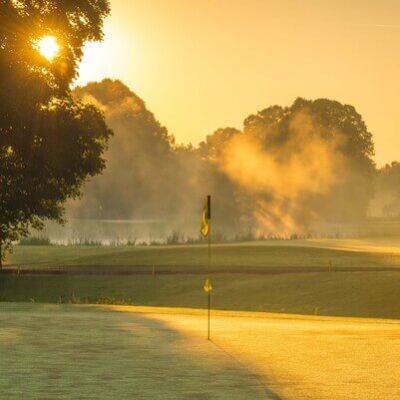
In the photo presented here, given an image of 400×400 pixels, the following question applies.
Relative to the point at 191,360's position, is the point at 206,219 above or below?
above

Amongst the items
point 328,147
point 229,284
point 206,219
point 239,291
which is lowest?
point 206,219

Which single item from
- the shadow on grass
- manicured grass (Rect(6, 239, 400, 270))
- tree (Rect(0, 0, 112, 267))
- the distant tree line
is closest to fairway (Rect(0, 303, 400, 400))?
the shadow on grass

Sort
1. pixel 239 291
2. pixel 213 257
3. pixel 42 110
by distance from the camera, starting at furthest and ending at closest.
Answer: pixel 213 257
pixel 42 110
pixel 239 291

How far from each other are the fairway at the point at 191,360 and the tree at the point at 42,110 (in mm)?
21048

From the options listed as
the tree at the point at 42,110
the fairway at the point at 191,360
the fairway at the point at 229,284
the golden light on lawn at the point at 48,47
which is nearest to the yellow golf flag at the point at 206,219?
the fairway at the point at 191,360

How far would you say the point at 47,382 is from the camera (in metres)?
11.7

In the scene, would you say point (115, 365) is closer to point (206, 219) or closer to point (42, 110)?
point (206, 219)

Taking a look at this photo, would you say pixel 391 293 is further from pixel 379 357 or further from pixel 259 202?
pixel 259 202

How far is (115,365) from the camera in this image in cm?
1317

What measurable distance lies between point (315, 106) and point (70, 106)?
10313 centimetres

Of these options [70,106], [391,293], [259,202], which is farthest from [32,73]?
[259,202]

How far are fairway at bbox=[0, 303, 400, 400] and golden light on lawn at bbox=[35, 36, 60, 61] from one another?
22494 mm

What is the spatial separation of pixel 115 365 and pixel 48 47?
30.5 meters

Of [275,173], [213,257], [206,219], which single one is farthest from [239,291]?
[275,173]
